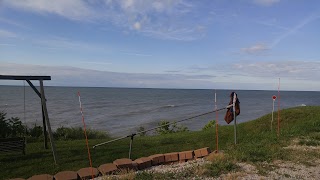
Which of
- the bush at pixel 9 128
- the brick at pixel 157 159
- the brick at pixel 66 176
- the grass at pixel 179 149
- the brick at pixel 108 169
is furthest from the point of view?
the bush at pixel 9 128

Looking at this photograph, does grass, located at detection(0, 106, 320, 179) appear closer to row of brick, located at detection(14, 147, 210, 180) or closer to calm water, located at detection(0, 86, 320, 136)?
row of brick, located at detection(14, 147, 210, 180)

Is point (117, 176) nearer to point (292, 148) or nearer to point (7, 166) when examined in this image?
point (7, 166)

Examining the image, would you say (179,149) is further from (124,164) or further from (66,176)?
(66,176)

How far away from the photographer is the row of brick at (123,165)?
548 centimetres

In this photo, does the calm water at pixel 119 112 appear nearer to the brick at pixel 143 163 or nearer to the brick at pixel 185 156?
the brick at pixel 143 163

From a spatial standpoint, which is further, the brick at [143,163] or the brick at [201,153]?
the brick at [201,153]

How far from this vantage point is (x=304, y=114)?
1404cm

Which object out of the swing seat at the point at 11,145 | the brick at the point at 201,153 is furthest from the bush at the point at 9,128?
the brick at the point at 201,153

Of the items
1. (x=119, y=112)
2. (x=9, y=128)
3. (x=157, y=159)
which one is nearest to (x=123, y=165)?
(x=157, y=159)

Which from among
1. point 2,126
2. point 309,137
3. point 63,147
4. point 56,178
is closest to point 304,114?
point 309,137

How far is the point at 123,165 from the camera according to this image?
19.7 feet

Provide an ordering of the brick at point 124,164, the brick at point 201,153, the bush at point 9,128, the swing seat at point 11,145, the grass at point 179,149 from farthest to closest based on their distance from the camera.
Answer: the bush at point 9,128 < the swing seat at point 11,145 < the brick at point 201,153 < the grass at point 179,149 < the brick at point 124,164

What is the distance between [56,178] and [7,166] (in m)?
3.41

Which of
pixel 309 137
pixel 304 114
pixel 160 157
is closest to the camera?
pixel 160 157
